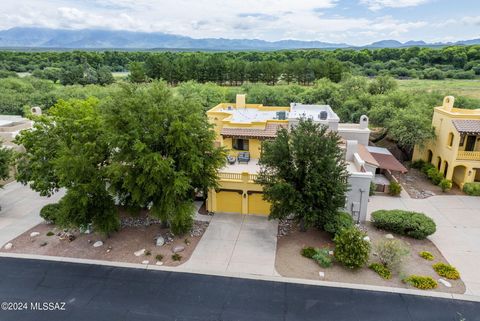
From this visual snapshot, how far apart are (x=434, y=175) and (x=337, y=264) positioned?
17449 millimetres

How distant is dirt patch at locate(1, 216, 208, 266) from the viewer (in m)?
17.9

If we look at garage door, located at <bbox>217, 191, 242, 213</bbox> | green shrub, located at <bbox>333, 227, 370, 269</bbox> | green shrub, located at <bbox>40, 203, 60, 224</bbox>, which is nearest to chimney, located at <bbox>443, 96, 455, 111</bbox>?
green shrub, located at <bbox>333, 227, 370, 269</bbox>

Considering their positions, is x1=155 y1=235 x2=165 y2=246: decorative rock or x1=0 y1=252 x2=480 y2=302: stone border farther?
x1=155 y1=235 x2=165 y2=246: decorative rock

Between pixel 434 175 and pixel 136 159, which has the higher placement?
pixel 136 159

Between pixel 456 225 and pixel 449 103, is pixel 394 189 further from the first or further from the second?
pixel 449 103

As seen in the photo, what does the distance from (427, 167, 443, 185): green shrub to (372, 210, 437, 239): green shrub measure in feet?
31.9

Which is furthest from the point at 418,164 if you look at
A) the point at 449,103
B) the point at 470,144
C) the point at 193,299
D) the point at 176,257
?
the point at 193,299

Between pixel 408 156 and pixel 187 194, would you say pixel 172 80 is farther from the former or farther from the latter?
pixel 187 194

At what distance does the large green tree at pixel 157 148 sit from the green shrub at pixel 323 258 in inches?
302

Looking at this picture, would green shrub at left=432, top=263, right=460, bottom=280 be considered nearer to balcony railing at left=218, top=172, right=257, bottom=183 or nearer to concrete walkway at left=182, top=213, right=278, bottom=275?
concrete walkway at left=182, top=213, right=278, bottom=275

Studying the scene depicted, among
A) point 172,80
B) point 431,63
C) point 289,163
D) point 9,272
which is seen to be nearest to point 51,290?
point 9,272

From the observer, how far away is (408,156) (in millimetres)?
34500

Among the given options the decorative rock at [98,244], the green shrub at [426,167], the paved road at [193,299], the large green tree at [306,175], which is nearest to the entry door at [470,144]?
the green shrub at [426,167]

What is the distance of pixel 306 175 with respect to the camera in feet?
59.1
